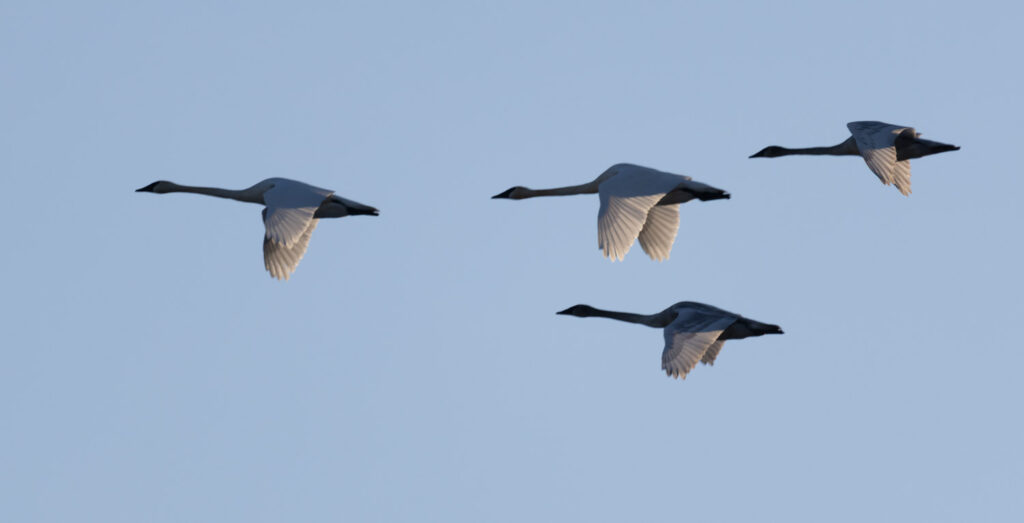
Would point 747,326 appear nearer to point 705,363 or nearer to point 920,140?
point 705,363

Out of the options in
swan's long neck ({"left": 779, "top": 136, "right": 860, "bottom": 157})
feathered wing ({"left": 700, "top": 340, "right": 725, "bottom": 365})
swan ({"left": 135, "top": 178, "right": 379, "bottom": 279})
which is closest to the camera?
swan ({"left": 135, "top": 178, "right": 379, "bottom": 279})

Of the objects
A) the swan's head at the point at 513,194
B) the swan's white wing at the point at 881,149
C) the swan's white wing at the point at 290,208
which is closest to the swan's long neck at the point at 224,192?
the swan's white wing at the point at 290,208

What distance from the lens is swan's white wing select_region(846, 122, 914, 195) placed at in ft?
108

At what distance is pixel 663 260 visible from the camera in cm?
3450

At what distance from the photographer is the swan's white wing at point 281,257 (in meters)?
33.9

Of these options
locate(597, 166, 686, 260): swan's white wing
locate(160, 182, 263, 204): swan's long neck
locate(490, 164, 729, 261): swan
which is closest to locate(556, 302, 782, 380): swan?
locate(490, 164, 729, 261): swan

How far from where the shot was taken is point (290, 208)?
3136 centimetres

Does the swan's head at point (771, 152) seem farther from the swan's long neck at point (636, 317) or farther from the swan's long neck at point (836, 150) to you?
the swan's long neck at point (636, 317)

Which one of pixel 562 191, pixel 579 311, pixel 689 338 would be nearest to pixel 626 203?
pixel 689 338

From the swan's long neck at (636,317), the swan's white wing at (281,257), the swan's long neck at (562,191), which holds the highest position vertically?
the swan's long neck at (562,191)

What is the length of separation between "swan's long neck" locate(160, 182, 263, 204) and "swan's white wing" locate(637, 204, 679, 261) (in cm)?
693

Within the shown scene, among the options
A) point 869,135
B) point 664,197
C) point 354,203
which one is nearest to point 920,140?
point 869,135

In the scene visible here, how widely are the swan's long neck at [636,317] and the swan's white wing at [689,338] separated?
5.60ft

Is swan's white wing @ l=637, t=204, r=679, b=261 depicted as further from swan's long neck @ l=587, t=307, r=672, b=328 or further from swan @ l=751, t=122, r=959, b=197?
swan @ l=751, t=122, r=959, b=197
